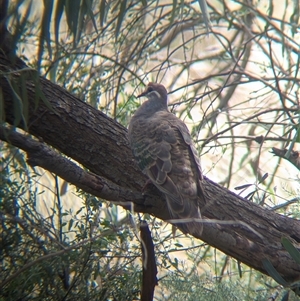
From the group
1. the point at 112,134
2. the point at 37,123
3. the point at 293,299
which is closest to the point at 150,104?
the point at 112,134

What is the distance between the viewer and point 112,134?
2756 millimetres

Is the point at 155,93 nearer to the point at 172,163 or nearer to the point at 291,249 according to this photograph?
the point at 172,163

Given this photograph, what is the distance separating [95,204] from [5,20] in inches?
46.6

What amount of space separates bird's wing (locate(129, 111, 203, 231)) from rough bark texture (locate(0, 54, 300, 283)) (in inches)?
2.4

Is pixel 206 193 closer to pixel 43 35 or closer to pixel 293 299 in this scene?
pixel 293 299

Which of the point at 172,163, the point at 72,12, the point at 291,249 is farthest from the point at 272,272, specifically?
the point at 72,12

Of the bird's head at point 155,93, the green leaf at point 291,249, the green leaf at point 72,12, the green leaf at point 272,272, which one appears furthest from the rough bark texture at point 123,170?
the bird's head at point 155,93

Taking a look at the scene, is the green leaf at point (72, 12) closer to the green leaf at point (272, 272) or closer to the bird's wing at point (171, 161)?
the bird's wing at point (171, 161)

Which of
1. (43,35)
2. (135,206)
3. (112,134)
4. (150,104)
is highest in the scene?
(150,104)

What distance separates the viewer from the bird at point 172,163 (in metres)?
2.56

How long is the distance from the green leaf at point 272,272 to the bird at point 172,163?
33cm

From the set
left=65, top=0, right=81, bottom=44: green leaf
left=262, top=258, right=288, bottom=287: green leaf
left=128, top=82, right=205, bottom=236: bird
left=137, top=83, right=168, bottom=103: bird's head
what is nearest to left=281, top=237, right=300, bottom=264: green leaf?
left=262, top=258, right=288, bottom=287: green leaf

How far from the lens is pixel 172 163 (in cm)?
→ 281

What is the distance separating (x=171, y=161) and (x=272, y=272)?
691 millimetres
